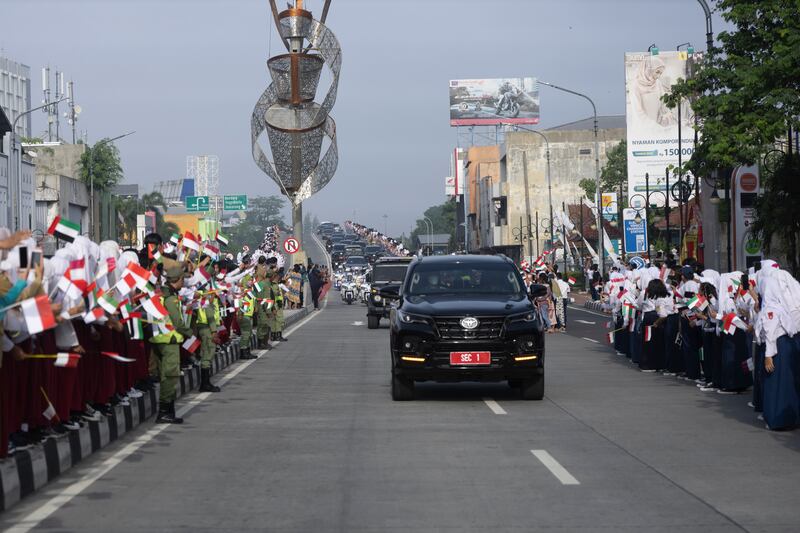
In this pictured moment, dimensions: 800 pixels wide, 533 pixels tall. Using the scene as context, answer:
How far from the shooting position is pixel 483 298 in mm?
16344

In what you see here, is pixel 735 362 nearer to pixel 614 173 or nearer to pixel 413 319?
pixel 413 319

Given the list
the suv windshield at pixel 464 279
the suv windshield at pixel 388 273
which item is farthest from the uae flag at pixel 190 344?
the suv windshield at pixel 388 273

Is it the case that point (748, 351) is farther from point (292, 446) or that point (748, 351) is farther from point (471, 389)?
point (292, 446)

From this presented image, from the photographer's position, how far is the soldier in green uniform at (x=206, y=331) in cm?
1711

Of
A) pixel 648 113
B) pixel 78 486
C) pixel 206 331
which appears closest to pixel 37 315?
pixel 78 486

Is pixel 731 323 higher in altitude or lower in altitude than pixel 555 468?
higher

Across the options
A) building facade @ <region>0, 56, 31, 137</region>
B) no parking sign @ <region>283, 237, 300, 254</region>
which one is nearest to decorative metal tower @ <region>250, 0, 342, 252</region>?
no parking sign @ <region>283, 237, 300, 254</region>

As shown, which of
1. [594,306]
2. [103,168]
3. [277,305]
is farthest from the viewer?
[103,168]

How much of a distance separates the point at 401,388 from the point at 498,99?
123477mm

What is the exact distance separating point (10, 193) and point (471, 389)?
59204 mm

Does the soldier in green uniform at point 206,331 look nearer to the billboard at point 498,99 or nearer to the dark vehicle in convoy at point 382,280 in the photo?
the dark vehicle in convoy at point 382,280

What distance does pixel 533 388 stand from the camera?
52.5ft

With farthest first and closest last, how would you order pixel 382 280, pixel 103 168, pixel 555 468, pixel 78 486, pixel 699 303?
pixel 103 168 < pixel 382 280 < pixel 699 303 < pixel 555 468 < pixel 78 486

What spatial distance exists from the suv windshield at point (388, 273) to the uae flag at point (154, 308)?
87.8 feet
